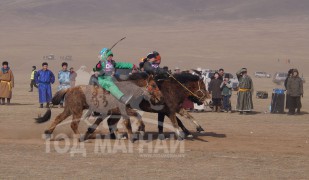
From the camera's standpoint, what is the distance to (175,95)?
1459 centimetres

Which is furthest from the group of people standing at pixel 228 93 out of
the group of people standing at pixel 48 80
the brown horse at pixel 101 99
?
the brown horse at pixel 101 99

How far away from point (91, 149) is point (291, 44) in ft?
290

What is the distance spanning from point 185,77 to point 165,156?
124 inches

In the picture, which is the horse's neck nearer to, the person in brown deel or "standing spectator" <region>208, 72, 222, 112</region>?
"standing spectator" <region>208, 72, 222, 112</region>

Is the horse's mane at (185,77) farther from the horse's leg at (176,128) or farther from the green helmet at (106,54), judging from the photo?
the green helmet at (106,54)

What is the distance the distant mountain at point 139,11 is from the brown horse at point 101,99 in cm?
12562

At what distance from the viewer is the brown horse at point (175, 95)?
1437cm

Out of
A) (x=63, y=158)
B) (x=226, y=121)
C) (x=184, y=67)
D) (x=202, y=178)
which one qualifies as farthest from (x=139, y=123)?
(x=184, y=67)

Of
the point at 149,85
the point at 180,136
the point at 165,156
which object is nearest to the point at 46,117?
the point at 149,85

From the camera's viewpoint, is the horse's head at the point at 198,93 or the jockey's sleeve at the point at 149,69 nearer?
the jockey's sleeve at the point at 149,69

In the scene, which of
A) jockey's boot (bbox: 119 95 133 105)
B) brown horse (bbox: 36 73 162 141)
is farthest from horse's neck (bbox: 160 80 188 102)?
jockey's boot (bbox: 119 95 133 105)

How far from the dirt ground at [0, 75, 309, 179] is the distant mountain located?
124528 mm

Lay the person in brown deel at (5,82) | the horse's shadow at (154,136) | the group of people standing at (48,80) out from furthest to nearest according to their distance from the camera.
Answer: the person in brown deel at (5,82)
the group of people standing at (48,80)
the horse's shadow at (154,136)

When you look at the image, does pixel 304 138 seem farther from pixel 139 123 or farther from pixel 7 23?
pixel 7 23
